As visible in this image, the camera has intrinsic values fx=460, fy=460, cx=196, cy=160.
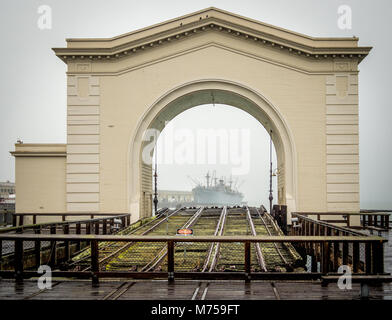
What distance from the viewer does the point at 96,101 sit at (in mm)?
22406

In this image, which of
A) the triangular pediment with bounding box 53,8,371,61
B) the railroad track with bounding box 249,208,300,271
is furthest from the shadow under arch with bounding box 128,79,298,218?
the railroad track with bounding box 249,208,300,271

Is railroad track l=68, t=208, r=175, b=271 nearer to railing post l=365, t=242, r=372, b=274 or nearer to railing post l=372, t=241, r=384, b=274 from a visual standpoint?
railing post l=365, t=242, r=372, b=274

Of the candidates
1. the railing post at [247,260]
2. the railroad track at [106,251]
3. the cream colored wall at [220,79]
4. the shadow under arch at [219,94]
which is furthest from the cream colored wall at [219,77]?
the railing post at [247,260]

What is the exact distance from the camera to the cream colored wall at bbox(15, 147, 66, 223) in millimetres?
22688

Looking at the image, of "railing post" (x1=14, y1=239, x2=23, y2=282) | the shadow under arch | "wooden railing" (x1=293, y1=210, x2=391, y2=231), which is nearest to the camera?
"railing post" (x1=14, y1=239, x2=23, y2=282)

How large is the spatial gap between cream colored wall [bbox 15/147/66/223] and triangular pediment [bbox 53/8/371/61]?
5.20 metres

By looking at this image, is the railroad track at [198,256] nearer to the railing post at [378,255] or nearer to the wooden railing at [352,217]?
the wooden railing at [352,217]

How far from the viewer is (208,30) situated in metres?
22.6

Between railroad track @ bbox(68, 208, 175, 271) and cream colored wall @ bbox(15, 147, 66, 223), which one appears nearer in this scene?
railroad track @ bbox(68, 208, 175, 271)

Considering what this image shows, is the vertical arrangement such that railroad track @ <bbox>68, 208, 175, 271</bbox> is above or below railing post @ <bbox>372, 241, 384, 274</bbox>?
below

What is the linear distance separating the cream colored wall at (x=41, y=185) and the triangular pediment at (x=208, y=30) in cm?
520

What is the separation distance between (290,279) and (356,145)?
15.2 metres
